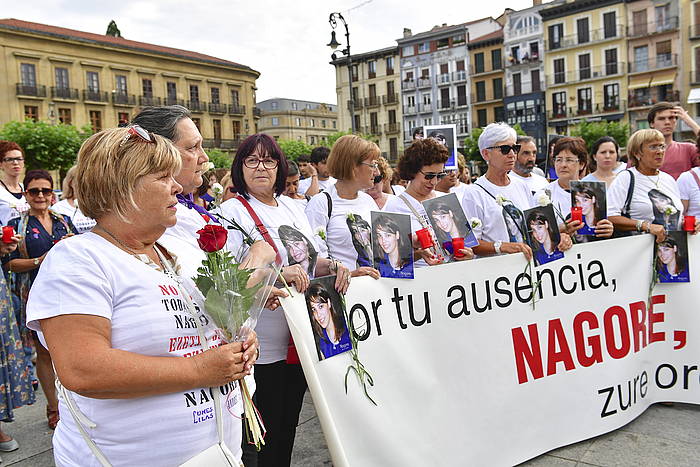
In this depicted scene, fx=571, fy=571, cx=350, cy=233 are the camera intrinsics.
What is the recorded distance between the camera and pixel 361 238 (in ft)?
10.4

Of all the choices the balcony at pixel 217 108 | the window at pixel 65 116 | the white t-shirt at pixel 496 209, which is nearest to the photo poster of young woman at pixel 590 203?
the white t-shirt at pixel 496 209

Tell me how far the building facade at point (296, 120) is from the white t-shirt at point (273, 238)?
94412mm

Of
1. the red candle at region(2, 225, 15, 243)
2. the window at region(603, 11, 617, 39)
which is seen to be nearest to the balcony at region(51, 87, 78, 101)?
the window at region(603, 11, 617, 39)

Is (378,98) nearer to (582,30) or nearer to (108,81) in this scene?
(582,30)

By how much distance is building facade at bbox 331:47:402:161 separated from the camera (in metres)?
62.4

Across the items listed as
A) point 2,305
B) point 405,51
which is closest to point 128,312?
point 2,305

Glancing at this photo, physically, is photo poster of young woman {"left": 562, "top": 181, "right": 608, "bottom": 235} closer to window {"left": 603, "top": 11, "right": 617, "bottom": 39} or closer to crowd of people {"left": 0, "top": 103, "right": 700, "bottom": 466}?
crowd of people {"left": 0, "top": 103, "right": 700, "bottom": 466}

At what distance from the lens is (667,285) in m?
4.17

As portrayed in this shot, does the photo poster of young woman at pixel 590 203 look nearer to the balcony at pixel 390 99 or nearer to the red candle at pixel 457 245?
the red candle at pixel 457 245

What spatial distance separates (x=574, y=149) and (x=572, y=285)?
2.01 m

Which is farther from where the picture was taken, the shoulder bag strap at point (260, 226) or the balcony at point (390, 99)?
the balcony at point (390, 99)

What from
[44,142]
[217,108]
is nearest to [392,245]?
[44,142]

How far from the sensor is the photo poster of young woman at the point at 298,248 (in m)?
2.79

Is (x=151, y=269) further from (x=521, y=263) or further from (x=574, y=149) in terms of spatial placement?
(x=574, y=149)
